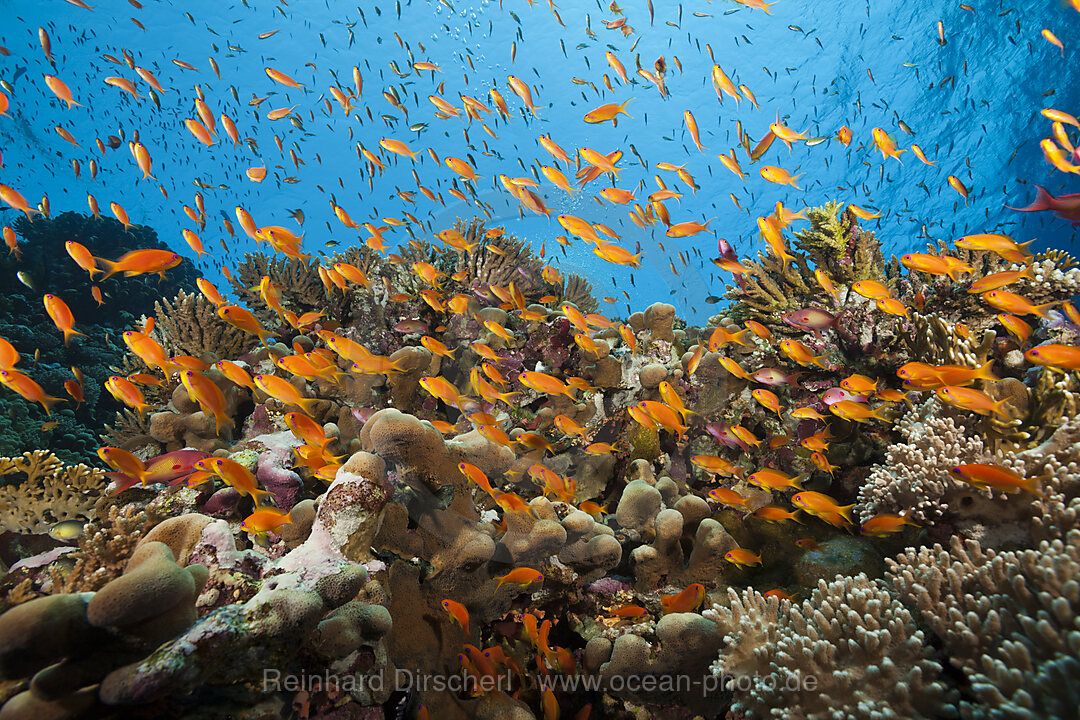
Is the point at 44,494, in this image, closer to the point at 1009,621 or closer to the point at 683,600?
the point at 683,600

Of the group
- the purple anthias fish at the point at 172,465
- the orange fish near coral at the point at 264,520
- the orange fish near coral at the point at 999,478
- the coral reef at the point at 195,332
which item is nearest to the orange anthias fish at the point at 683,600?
the orange fish near coral at the point at 999,478

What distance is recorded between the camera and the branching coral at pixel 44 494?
3.20 meters

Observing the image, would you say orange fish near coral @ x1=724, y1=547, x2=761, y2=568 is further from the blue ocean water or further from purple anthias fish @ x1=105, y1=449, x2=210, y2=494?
the blue ocean water

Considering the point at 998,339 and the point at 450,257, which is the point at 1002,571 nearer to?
the point at 998,339

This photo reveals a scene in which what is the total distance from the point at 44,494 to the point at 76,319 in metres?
13.1

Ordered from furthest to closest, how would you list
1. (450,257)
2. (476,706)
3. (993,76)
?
(993,76) → (450,257) → (476,706)

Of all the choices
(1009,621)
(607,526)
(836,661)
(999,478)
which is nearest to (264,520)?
(607,526)

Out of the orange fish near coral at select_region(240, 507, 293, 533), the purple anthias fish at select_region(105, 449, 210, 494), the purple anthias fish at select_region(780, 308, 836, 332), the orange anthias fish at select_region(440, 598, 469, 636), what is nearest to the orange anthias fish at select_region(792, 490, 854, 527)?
the purple anthias fish at select_region(780, 308, 836, 332)

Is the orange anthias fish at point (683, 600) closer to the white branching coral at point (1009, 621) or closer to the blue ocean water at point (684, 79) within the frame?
the white branching coral at point (1009, 621)

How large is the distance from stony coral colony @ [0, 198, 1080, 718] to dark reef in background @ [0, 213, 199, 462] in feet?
19.3

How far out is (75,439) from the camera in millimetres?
8469

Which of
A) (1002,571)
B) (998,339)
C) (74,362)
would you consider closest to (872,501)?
(1002,571)

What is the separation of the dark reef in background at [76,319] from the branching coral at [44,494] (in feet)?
21.5

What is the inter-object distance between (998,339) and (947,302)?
2.51 ft
